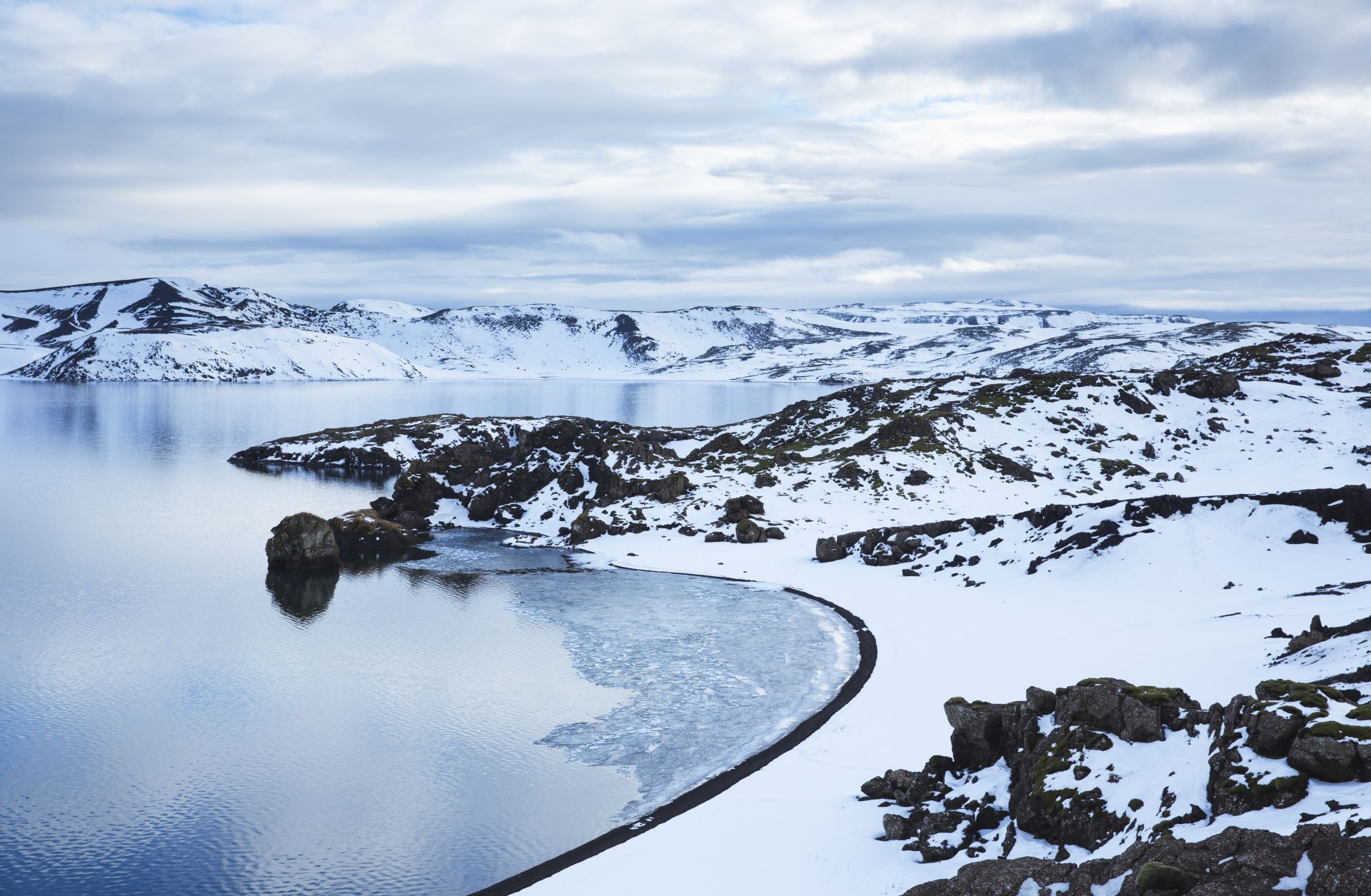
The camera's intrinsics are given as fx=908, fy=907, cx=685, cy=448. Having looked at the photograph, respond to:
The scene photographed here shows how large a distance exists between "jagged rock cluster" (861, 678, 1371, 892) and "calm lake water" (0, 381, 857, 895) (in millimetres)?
9616

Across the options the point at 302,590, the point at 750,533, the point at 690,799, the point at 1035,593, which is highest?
the point at 1035,593

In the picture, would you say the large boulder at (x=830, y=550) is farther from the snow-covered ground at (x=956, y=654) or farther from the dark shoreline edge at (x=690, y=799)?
the dark shoreline edge at (x=690, y=799)

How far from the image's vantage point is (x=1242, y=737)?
16219 mm

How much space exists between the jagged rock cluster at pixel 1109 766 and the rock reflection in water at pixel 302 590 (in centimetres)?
3707

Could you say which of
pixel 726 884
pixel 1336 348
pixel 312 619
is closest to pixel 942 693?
pixel 726 884

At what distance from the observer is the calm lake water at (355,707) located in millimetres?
24141

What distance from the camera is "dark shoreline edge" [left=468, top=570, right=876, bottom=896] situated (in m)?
22.7

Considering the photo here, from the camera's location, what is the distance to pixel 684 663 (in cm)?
4006

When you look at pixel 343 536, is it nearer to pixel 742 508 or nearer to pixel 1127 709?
pixel 742 508

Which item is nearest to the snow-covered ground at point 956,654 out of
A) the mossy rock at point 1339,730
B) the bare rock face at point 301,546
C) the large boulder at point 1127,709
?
the large boulder at point 1127,709

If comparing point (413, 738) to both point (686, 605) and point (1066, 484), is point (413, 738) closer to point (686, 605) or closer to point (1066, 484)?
point (686, 605)

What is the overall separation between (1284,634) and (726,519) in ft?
146

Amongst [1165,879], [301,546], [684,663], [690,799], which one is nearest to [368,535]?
[301,546]

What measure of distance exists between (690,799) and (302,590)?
36.8 metres
